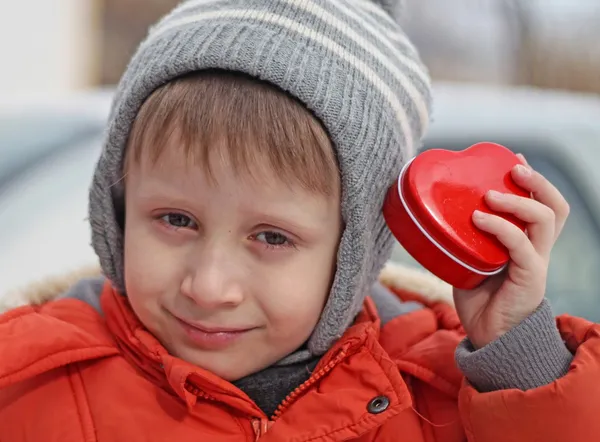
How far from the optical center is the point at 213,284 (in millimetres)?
861

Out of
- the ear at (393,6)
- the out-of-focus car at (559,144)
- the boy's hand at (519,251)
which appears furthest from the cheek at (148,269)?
the out-of-focus car at (559,144)

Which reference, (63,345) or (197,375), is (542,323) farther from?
(63,345)

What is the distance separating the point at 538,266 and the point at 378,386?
24 cm

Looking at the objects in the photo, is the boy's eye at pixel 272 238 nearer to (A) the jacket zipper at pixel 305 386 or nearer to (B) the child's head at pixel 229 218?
(B) the child's head at pixel 229 218

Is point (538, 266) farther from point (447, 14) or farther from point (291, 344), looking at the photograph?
point (447, 14)

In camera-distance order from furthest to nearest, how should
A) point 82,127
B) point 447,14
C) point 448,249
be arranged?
point 447,14 < point 82,127 < point 448,249

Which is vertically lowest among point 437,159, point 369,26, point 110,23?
point 110,23

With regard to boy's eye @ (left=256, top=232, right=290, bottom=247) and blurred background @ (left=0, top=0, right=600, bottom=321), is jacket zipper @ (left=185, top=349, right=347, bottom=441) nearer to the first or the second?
boy's eye @ (left=256, top=232, right=290, bottom=247)

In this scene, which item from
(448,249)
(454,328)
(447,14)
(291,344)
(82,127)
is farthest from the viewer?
(447,14)

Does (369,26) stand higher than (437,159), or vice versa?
(369,26)

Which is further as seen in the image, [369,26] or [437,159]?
[369,26]

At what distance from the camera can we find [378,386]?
36.8 inches

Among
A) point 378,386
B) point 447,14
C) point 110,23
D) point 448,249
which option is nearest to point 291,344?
point 378,386

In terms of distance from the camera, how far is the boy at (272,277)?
881 millimetres
